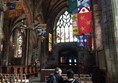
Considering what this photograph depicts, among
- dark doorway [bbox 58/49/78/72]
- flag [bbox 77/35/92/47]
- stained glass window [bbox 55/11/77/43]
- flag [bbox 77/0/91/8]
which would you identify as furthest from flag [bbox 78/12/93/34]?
dark doorway [bbox 58/49/78/72]

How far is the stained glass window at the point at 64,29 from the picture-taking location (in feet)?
78.5

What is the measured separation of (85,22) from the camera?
10539mm

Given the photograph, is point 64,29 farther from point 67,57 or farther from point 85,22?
point 85,22

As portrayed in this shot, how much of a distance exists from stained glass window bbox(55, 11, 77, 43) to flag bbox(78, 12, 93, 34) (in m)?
12.9

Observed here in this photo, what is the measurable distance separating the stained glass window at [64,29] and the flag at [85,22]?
12947mm

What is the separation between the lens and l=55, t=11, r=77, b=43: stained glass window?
2393cm

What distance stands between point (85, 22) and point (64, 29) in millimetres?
14057

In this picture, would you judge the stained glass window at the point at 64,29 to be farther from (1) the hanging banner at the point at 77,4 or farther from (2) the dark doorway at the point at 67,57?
(1) the hanging banner at the point at 77,4

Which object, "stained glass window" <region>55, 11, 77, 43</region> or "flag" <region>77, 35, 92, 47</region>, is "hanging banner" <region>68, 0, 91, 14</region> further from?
"stained glass window" <region>55, 11, 77, 43</region>

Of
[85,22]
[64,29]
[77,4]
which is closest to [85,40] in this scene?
[85,22]

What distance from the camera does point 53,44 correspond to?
2405 cm

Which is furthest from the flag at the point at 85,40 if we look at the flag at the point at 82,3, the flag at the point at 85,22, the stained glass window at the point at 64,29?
the stained glass window at the point at 64,29

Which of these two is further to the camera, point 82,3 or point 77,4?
point 77,4

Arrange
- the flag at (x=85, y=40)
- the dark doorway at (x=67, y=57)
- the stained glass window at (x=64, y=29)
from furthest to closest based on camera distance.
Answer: the stained glass window at (x=64, y=29), the dark doorway at (x=67, y=57), the flag at (x=85, y=40)
